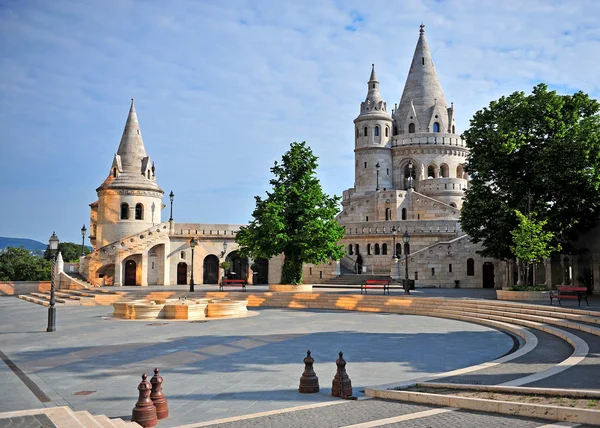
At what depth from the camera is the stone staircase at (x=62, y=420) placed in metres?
7.38

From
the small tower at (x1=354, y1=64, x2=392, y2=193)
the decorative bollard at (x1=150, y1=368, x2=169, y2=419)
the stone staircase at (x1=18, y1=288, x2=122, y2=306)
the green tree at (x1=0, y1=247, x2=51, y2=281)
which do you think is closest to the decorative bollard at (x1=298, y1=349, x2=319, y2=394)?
the decorative bollard at (x1=150, y1=368, x2=169, y2=419)

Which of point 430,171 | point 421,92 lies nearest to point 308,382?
point 430,171

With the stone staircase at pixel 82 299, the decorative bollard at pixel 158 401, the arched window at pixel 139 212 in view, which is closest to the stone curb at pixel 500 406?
the decorative bollard at pixel 158 401

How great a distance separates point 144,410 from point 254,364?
16.4ft

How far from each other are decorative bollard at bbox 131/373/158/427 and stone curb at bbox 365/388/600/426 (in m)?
3.67

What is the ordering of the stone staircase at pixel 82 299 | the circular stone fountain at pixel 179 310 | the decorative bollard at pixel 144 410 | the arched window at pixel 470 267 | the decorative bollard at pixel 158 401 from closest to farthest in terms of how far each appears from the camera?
the decorative bollard at pixel 144 410
the decorative bollard at pixel 158 401
the circular stone fountain at pixel 179 310
the stone staircase at pixel 82 299
the arched window at pixel 470 267

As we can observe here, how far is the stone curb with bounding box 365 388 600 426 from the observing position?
7.58m

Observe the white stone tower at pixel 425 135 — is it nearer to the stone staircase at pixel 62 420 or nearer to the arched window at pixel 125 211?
the arched window at pixel 125 211

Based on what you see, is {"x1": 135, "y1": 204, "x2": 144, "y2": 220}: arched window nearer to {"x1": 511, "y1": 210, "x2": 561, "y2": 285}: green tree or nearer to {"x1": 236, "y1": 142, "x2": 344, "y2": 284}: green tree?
{"x1": 236, "y1": 142, "x2": 344, "y2": 284}: green tree

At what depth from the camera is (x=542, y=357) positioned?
43.4 feet

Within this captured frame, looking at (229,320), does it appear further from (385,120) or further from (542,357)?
(385,120)

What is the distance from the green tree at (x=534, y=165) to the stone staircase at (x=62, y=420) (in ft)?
78.1

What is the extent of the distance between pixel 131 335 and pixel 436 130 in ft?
178

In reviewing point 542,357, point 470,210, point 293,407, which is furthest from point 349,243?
point 293,407
